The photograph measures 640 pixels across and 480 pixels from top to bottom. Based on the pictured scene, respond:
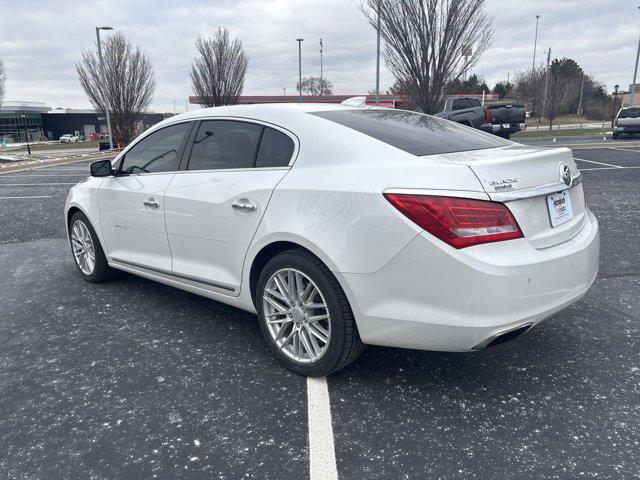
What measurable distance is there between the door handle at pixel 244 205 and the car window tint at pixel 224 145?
255mm

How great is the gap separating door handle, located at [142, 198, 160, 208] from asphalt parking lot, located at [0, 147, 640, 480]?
2.86 feet

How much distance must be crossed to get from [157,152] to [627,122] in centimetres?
2615

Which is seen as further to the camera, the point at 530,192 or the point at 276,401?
the point at 276,401

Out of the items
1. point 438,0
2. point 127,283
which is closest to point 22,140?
point 438,0

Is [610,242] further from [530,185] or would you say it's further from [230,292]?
[230,292]

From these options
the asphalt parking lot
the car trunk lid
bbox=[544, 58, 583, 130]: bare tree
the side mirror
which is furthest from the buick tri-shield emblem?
bbox=[544, 58, 583, 130]: bare tree

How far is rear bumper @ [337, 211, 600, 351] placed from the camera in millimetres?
2412

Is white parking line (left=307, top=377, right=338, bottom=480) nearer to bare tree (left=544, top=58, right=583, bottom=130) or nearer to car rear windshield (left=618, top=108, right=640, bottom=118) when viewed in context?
car rear windshield (left=618, top=108, right=640, bottom=118)

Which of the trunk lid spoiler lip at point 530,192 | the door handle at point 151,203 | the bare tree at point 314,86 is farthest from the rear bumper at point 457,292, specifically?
the bare tree at point 314,86

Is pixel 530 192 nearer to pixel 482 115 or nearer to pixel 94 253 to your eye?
pixel 94 253

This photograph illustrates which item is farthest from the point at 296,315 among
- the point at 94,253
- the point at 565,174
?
the point at 94,253

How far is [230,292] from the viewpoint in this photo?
341 centimetres

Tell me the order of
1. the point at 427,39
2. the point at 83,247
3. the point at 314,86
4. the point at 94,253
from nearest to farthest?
the point at 94,253
the point at 83,247
the point at 427,39
the point at 314,86

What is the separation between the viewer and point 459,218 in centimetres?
241
